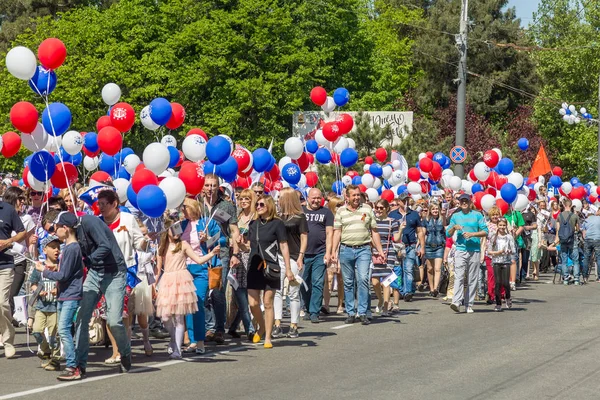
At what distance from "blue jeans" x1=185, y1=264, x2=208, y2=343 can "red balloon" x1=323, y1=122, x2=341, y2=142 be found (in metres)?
8.43

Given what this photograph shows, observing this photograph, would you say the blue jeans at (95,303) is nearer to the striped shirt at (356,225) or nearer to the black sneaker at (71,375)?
the black sneaker at (71,375)

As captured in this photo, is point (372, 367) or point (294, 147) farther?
point (294, 147)

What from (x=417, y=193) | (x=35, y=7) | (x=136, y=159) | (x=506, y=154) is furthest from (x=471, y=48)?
(x=136, y=159)

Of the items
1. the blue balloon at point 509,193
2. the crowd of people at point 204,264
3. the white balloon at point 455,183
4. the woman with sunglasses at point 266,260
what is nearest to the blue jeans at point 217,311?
the crowd of people at point 204,264

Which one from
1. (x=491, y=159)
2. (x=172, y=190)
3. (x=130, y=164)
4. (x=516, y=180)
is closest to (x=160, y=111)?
(x=130, y=164)

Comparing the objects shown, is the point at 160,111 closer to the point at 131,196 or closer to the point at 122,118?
the point at 122,118

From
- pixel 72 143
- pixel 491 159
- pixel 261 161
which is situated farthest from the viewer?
pixel 491 159

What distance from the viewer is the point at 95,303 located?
10.3 m

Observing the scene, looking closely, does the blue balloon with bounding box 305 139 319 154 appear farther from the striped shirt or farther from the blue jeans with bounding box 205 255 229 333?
the blue jeans with bounding box 205 255 229 333

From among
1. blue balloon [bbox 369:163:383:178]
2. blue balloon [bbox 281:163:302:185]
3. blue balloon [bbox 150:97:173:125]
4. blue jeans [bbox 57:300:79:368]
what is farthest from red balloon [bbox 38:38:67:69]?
blue balloon [bbox 369:163:383:178]

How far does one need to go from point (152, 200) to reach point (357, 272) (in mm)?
4957

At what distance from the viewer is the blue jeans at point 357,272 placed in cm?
1503

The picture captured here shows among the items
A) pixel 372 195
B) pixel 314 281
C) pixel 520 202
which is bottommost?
pixel 314 281

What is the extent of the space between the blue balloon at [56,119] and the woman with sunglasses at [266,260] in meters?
2.47
